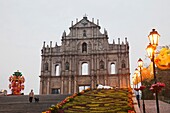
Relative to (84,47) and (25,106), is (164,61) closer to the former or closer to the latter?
(25,106)

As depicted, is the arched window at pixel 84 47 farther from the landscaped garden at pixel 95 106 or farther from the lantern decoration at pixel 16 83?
the landscaped garden at pixel 95 106

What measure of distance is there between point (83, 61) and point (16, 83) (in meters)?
12.5

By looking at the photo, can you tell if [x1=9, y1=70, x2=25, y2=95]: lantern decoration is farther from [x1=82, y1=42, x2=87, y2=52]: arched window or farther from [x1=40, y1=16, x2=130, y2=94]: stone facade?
[x1=82, y1=42, x2=87, y2=52]: arched window

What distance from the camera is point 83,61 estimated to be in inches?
1631

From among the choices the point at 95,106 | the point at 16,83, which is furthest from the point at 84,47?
the point at 95,106

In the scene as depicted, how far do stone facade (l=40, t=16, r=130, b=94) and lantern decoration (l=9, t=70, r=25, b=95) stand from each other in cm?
462

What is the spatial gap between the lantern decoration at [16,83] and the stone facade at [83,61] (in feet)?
15.1

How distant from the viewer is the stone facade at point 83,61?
3959 centimetres

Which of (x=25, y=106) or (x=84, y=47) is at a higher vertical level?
(x=84, y=47)

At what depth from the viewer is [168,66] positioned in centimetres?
1230

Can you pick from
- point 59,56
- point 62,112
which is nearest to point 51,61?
point 59,56

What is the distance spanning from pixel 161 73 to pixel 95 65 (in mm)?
15305

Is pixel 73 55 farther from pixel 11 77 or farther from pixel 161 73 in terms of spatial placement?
pixel 161 73

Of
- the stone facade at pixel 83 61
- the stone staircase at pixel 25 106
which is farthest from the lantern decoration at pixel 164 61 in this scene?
the stone facade at pixel 83 61
